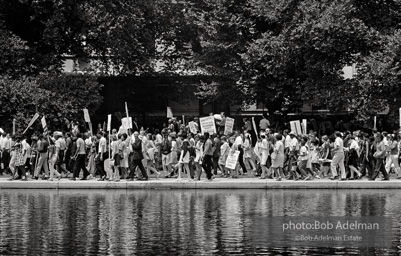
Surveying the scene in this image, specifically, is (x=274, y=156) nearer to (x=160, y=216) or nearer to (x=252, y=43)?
(x=160, y=216)

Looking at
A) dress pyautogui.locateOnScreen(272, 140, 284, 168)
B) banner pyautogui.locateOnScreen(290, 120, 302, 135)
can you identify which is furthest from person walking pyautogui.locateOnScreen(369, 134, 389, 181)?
banner pyautogui.locateOnScreen(290, 120, 302, 135)

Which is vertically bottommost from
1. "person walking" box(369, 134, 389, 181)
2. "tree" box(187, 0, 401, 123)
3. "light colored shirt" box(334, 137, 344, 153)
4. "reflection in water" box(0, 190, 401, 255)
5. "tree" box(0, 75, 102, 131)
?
"reflection in water" box(0, 190, 401, 255)

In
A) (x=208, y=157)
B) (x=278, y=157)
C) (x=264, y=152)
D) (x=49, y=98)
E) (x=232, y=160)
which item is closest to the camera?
(x=208, y=157)

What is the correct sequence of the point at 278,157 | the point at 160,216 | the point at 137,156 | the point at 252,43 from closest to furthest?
the point at 160,216 → the point at 137,156 → the point at 278,157 → the point at 252,43

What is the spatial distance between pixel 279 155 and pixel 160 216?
11.0 metres

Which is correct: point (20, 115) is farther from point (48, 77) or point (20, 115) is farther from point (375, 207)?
point (375, 207)

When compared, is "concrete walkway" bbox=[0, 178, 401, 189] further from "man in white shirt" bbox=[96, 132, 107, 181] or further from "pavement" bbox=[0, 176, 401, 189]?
"man in white shirt" bbox=[96, 132, 107, 181]

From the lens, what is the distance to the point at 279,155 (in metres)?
30.4

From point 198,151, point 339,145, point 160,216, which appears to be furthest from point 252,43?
point 160,216

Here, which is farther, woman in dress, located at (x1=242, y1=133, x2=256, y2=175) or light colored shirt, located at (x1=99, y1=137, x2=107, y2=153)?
woman in dress, located at (x1=242, y1=133, x2=256, y2=175)

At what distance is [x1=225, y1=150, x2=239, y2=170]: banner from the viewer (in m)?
31.4

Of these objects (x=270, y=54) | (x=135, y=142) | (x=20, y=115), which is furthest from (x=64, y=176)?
(x=270, y=54)

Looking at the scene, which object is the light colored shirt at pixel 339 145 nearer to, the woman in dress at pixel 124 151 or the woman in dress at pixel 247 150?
the woman in dress at pixel 247 150

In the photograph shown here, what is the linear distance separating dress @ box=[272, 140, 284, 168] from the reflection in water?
8.81ft
